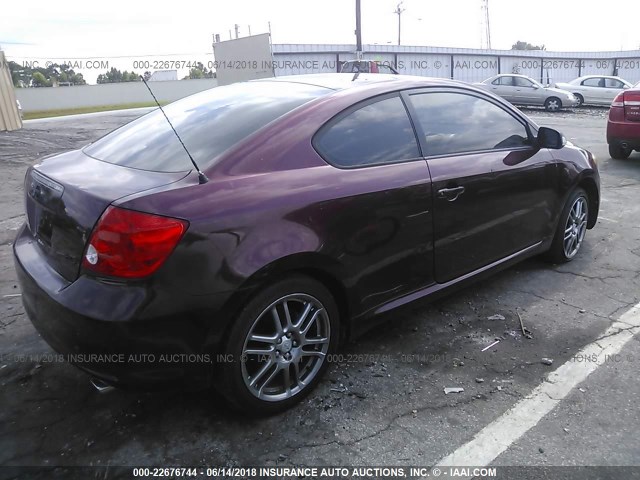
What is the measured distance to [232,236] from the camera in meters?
2.21

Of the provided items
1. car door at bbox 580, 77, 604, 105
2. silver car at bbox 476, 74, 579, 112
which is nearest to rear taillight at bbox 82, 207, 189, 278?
silver car at bbox 476, 74, 579, 112

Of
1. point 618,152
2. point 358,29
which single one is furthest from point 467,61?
point 618,152

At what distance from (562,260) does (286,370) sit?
292cm

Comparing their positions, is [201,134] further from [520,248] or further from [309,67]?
[309,67]

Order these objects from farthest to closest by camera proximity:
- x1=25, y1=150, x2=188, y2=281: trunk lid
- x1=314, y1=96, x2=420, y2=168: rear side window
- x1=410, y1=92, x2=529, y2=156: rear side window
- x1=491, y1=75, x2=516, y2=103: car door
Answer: x1=491, y1=75, x2=516, y2=103: car door, x1=410, y1=92, x2=529, y2=156: rear side window, x1=314, y1=96, x2=420, y2=168: rear side window, x1=25, y1=150, x2=188, y2=281: trunk lid

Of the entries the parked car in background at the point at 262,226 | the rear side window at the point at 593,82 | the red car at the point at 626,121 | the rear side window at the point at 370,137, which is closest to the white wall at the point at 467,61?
the rear side window at the point at 593,82

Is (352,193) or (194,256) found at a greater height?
(352,193)

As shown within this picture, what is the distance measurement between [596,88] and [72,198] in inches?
931

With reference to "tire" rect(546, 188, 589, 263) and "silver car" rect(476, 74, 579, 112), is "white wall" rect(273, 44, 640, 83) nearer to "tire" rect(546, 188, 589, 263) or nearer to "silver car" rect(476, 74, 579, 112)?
"silver car" rect(476, 74, 579, 112)

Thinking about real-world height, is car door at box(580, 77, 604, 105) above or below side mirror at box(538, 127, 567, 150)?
above

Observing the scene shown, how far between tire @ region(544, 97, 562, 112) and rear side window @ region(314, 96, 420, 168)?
20.1 m

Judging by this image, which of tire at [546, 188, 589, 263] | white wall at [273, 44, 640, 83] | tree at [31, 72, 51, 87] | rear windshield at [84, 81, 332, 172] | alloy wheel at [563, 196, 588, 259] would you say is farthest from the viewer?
tree at [31, 72, 51, 87]

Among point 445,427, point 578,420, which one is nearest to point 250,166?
point 445,427

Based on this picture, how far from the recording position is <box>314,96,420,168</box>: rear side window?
2.69 meters
